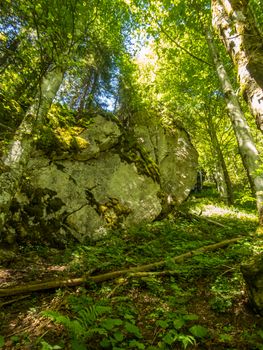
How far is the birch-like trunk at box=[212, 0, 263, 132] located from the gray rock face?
6051 millimetres

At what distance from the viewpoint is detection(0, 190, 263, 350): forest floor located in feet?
9.79

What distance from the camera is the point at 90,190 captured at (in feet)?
28.6

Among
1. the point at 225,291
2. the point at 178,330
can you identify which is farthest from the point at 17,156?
the point at 225,291

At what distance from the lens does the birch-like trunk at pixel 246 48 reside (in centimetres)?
295

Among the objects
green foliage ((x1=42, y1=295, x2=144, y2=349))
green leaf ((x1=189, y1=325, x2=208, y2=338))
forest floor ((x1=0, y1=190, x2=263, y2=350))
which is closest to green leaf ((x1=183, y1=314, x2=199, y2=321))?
forest floor ((x1=0, y1=190, x2=263, y2=350))

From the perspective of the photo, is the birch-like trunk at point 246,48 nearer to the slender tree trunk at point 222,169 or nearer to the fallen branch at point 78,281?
the fallen branch at point 78,281

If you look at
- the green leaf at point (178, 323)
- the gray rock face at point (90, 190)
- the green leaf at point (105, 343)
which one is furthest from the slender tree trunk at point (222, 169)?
the green leaf at point (105, 343)

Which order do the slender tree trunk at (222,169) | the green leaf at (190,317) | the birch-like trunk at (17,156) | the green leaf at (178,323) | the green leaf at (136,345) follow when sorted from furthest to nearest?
the slender tree trunk at (222,169)
the birch-like trunk at (17,156)
the green leaf at (190,317)
the green leaf at (178,323)
the green leaf at (136,345)

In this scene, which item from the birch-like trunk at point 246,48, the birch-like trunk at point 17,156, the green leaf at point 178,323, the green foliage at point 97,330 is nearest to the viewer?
the green foliage at point 97,330

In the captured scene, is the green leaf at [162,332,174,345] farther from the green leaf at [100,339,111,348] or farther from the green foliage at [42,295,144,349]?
the green leaf at [100,339,111,348]

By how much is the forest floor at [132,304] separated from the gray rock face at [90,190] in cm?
95

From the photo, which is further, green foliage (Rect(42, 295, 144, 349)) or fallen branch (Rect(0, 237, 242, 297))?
fallen branch (Rect(0, 237, 242, 297))

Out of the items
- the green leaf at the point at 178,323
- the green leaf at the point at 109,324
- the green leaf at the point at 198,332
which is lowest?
the green leaf at the point at 198,332

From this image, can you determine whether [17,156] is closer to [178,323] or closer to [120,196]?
[178,323]
